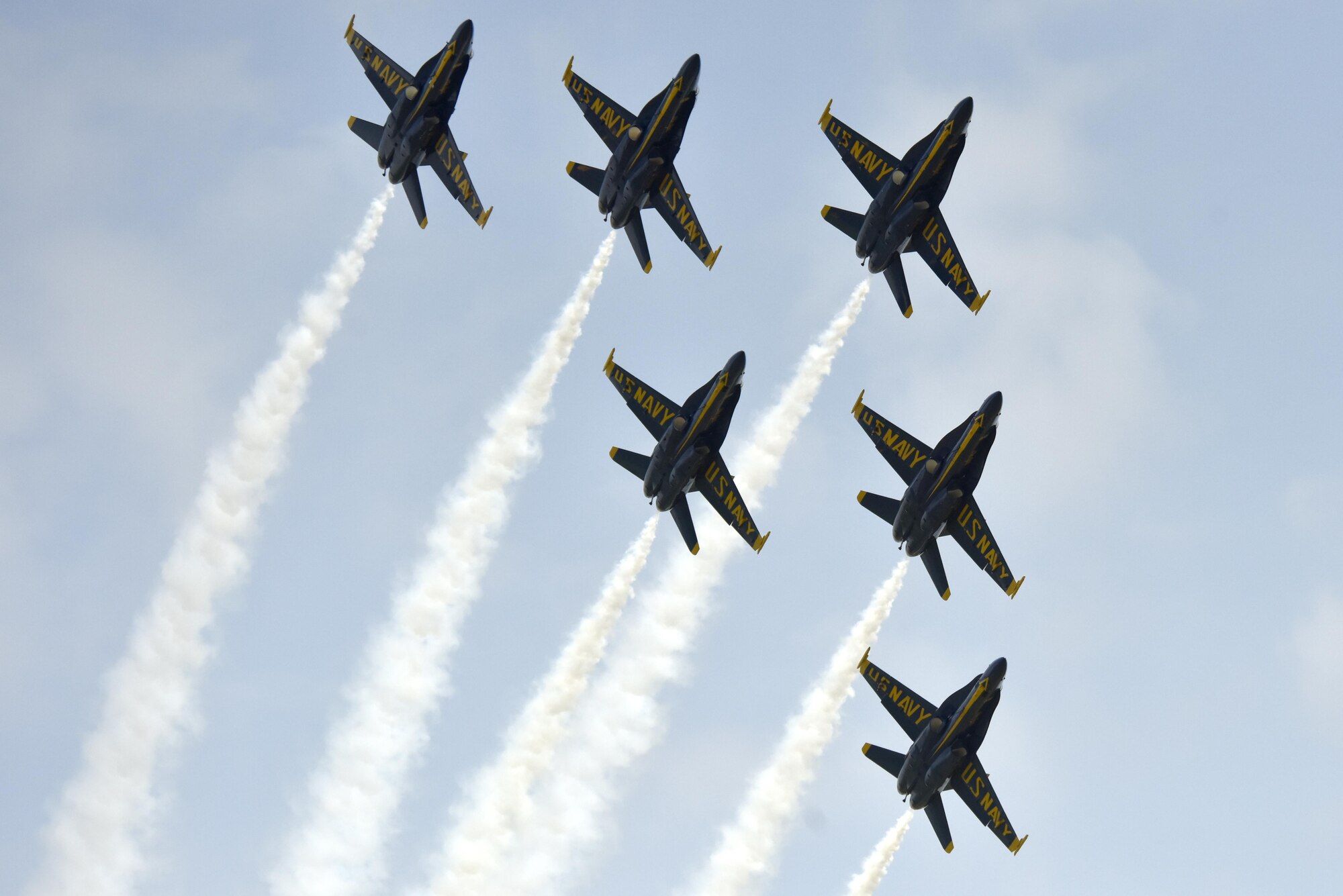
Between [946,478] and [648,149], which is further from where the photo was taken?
[648,149]

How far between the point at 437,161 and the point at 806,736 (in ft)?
124

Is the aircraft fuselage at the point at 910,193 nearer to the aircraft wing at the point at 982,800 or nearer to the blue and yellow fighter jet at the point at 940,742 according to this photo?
the blue and yellow fighter jet at the point at 940,742

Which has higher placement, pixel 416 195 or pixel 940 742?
pixel 416 195

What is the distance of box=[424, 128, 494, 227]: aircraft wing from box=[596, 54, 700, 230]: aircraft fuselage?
7.93 m

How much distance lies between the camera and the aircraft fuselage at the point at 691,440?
9175 cm

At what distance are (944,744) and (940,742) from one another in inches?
11.3

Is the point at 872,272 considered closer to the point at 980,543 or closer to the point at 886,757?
the point at 980,543

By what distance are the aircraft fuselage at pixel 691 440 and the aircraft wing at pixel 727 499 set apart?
5.45ft

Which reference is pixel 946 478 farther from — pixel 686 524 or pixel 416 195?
pixel 416 195

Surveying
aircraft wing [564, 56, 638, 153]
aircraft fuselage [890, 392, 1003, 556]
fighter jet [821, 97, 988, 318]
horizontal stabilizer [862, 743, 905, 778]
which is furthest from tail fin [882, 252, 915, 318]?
horizontal stabilizer [862, 743, 905, 778]

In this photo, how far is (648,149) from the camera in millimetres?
94688

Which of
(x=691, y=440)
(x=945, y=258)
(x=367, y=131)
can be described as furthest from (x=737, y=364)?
(x=367, y=131)

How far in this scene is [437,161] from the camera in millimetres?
99625

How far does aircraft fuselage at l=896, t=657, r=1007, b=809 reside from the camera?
9238cm
